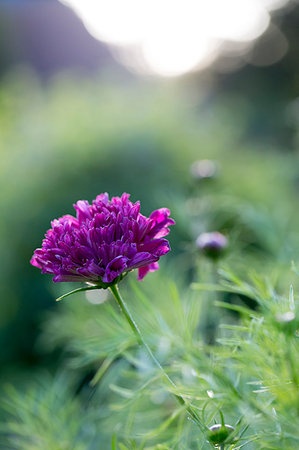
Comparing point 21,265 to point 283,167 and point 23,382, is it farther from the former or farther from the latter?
point 283,167

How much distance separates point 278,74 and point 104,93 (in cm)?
258

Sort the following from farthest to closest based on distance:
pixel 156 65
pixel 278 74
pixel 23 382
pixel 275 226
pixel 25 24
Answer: pixel 25 24 → pixel 278 74 → pixel 156 65 → pixel 23 382 → pixel 275 226

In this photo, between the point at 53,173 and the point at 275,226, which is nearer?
the point at 275,226

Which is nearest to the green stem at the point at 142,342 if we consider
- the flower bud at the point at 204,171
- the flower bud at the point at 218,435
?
the flower bud at the point at 218,435

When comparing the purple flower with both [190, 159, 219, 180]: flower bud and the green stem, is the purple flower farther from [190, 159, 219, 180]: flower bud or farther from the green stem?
[190, 159, 219, 180]: flower bud

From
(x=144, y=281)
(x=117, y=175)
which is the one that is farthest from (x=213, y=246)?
(x=117, y=175)

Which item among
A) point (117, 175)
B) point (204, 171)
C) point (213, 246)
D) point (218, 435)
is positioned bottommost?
point (218, 435)

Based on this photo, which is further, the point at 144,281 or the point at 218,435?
the point at 144,281

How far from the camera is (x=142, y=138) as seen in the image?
1301mm

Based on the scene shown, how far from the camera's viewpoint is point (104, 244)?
0.81ft

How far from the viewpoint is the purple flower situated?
0.81ft

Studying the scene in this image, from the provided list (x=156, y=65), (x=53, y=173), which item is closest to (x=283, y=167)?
(x=53, y=173)

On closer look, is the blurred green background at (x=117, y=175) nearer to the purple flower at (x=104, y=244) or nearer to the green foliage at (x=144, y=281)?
the green foliage at (x=144, y=281)

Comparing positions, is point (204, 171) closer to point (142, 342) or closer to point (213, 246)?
point (213, 246)
